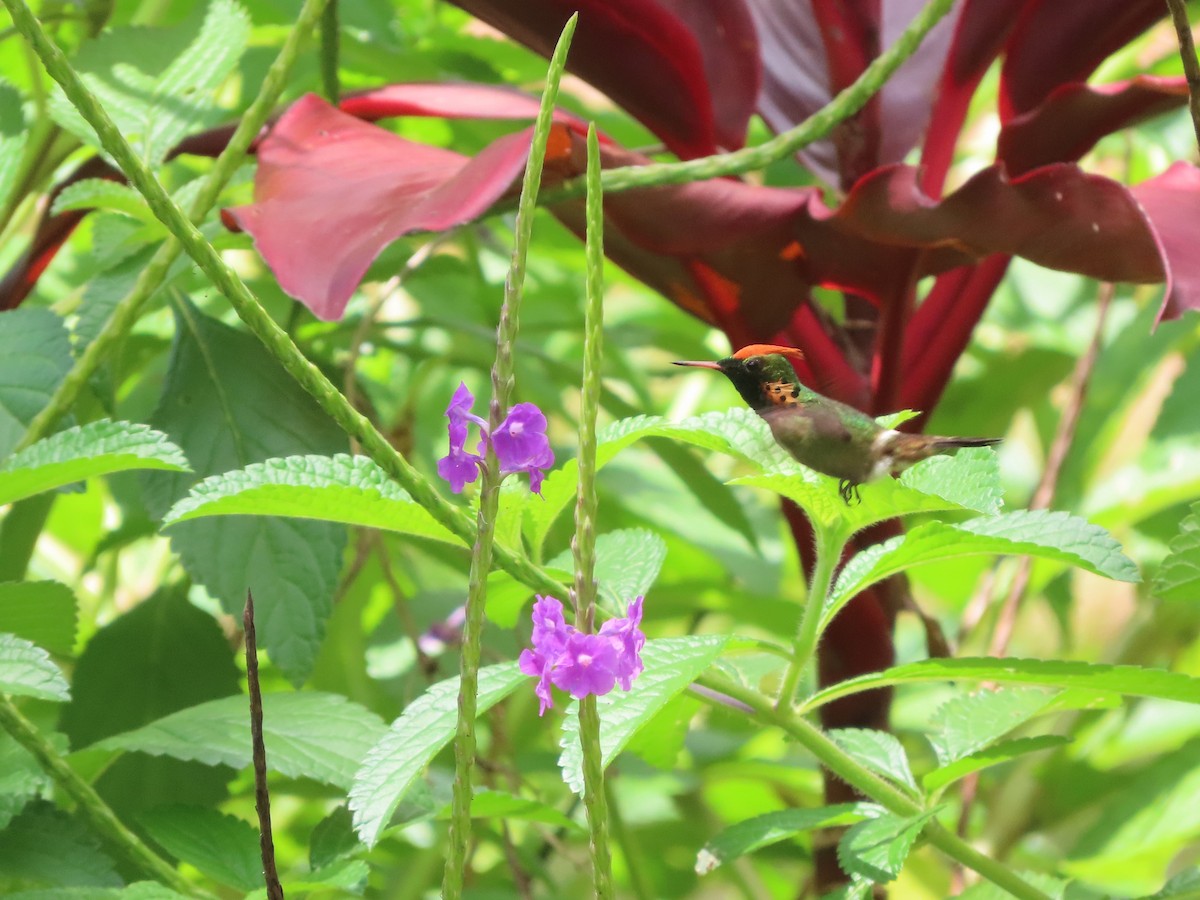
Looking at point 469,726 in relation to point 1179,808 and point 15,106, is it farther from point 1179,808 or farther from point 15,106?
point 1179,808

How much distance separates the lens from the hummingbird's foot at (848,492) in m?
0.41

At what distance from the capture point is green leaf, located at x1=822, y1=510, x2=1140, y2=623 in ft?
1.17

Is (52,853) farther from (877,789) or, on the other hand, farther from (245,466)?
(877,789)

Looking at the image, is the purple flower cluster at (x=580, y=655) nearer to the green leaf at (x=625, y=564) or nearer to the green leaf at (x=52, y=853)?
the green leaf at (x=625, y=564)

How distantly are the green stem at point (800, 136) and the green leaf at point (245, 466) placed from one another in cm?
19

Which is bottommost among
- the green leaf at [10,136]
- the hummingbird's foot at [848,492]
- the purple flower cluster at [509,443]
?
the hummingbird's foot at [848,492]

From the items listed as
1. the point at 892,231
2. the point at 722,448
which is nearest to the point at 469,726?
the point at 722,448

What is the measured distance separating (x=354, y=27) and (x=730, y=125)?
37cm

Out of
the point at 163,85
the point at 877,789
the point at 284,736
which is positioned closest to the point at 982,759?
the point at 877,789

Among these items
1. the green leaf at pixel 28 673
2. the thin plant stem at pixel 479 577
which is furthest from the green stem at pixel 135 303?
the thin plant stem at pixel 479 577

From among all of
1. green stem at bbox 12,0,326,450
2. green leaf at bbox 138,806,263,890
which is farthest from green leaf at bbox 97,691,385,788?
green stem at bbox 12,0,326,450

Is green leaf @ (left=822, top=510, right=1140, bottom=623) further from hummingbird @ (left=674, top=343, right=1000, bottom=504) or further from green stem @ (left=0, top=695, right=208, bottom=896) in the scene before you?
green stem @ (left=0, top=695, right=208, bottom=896)

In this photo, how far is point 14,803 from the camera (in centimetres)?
41

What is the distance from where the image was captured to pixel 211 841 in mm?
460
